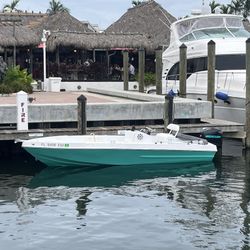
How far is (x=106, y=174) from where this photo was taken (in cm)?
1883

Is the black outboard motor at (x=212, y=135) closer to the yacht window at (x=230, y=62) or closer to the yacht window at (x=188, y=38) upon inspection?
the yacht window at (x=230, y=62)

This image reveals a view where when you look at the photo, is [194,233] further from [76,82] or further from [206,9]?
[76,82]

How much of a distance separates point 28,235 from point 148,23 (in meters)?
33.3

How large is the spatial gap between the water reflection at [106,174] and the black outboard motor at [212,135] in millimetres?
1382

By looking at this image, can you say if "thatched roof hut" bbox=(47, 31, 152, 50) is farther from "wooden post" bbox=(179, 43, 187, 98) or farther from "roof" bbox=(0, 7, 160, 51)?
"wooden post" bbox=(179, 43, 187, 98)

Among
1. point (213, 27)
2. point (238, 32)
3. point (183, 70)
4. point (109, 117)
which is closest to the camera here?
point (109, 117)

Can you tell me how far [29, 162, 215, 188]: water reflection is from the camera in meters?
17.8

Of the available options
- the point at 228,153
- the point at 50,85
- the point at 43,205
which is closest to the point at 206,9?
the point at 50,85

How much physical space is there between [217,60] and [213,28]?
334 cm

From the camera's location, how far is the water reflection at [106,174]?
58.3ft

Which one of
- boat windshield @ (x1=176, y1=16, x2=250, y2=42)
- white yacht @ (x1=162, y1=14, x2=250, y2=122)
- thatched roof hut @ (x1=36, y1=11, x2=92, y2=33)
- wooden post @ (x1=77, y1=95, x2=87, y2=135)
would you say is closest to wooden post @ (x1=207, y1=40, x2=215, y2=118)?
white yacht @ (x1=162, y1=14, x2=250, y2=122)

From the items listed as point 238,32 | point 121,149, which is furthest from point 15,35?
point 121,149

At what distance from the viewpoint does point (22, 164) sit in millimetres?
20406

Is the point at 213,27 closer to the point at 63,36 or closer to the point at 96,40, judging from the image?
the point at 96,40
